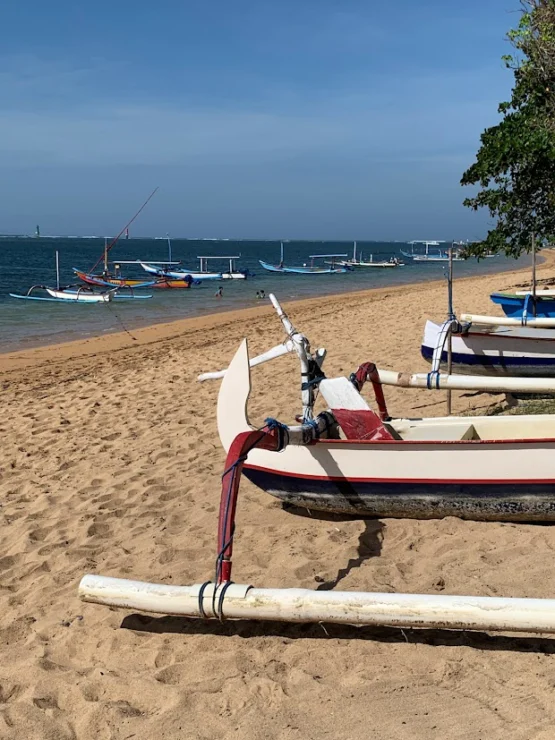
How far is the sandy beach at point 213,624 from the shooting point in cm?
286

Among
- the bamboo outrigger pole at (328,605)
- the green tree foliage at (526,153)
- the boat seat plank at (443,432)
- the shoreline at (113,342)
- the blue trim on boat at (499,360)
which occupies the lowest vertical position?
the shoreline at (113,342)

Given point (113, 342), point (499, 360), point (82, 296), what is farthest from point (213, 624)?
point (82, 296)

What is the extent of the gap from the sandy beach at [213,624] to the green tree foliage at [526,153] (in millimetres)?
8149

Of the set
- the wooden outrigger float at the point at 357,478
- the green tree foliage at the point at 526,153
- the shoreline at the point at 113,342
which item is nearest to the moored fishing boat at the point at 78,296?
the shoreline at the point at 113,342

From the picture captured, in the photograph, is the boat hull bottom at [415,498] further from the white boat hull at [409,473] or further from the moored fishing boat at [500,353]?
the moored fishing boat at [500,353]

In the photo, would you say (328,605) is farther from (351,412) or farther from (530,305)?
(530,305)

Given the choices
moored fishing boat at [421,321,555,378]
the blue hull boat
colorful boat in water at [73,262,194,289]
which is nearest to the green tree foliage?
the blue hull boat

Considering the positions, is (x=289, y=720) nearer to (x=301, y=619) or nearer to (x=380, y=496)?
(x=301, y=619)

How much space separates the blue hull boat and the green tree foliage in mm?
1530

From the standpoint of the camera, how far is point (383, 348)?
40.1 feet

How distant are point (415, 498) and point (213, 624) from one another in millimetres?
1671

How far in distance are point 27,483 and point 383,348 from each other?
747 centimetres

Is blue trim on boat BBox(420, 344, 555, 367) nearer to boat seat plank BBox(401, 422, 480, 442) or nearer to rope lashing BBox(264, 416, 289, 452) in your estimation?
boat seat plank BBox(401, 422, 480, 442)

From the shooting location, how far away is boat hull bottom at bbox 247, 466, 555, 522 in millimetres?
4379
